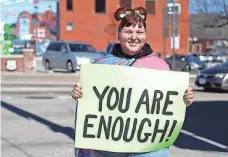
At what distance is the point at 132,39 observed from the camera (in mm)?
3602

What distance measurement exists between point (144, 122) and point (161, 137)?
151mm

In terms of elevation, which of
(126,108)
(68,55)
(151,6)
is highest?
(151,6)

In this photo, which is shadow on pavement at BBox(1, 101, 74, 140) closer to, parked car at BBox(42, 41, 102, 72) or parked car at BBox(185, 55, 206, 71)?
parked car at BBox(42, 41, 102, 72)

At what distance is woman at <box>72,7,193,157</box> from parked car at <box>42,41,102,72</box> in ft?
80.0

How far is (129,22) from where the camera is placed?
3.62m

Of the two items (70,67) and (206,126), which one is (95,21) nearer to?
(70,67)

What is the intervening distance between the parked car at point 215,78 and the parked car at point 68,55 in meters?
9.83

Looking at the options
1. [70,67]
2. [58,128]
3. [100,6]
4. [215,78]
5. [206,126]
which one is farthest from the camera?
[100,6]

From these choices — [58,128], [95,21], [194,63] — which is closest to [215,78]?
[58,128]

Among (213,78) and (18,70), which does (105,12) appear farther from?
(213,78)

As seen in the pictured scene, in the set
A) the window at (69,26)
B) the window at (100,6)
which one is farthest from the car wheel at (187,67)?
the window at (69,26)

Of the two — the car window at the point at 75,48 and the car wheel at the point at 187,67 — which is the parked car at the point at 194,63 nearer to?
the car wheel at the point at 187,67

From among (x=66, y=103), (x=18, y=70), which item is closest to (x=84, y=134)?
(x=66, y=103)

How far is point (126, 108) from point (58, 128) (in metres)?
6.57
